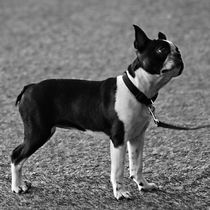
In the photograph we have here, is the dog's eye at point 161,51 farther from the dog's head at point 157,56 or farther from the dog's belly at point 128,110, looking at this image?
the dog's belly at point 128,110

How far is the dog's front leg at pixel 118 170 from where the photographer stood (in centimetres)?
370

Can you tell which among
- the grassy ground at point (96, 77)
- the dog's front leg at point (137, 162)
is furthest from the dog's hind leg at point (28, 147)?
the dog's front leg at point (137, 162)

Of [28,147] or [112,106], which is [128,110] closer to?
[112,106]

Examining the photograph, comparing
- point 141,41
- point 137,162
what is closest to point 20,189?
point 137,162

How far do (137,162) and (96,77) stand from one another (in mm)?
3173

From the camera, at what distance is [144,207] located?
3.77 metres

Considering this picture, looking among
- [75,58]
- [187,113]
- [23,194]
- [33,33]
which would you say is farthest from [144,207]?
[33,33]

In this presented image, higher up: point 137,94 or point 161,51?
point 161,51

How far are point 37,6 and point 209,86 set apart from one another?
5.53m

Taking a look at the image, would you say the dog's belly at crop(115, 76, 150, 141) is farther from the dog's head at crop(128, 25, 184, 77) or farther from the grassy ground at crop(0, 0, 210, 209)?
the grassy ground at crop(0, 0, 210, 209)

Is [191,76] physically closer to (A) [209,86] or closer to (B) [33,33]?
(A) [209,86]

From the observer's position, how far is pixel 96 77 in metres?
6.98

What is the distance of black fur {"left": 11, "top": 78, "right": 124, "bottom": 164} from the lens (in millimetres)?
3740

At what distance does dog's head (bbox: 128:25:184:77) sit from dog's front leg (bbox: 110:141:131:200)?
23.0 inches
